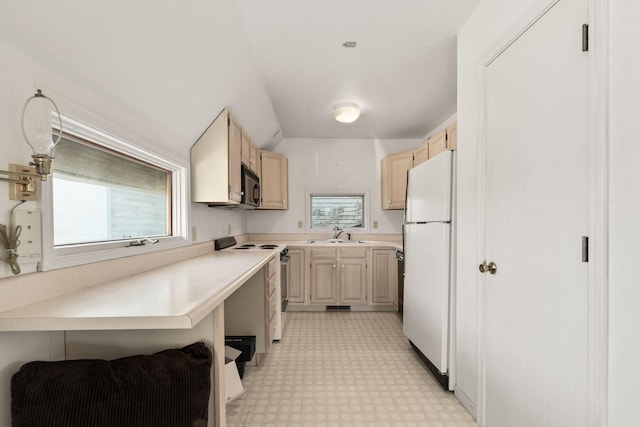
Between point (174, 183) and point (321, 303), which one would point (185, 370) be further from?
point (321, 303)

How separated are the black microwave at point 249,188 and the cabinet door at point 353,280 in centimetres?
135

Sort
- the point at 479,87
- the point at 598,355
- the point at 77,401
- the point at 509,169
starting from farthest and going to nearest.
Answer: the point at 479,87 < the point at 509,169 < the point at 598,355 < the point at 77,401

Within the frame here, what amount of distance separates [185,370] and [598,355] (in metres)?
1.34

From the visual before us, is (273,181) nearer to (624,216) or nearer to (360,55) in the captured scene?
(360,55)

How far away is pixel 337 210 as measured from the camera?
421 centimetres

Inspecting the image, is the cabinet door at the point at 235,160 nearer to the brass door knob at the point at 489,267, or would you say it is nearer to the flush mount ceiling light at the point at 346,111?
the flush mount ceiling light at the point at 346,111

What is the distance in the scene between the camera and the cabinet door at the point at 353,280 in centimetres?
362

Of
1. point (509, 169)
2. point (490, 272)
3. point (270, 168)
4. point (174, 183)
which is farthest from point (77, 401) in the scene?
point (270, 168)

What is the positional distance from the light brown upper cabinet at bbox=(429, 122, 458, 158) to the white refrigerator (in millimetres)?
496

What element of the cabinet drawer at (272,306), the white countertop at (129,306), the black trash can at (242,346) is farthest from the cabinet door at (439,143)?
the black trash can at (242,346)

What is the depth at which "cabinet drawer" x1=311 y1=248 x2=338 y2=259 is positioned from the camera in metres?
3.63

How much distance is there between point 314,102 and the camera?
2951mm

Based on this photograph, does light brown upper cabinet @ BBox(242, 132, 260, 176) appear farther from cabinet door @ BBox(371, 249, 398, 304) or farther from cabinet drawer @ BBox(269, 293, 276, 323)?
cabinet door @ BBox(371, 249, 398, 304)

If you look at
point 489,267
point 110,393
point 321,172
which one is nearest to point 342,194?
point 321,172
